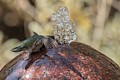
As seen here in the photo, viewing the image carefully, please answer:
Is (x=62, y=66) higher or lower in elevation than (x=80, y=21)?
higher

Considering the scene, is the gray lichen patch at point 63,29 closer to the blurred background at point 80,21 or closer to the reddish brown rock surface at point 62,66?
the reddish brown rock surface at point 62,66

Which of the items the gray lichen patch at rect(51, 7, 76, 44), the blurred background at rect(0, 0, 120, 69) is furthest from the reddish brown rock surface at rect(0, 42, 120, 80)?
the blurred background at rect(0, 0, 120, 69)

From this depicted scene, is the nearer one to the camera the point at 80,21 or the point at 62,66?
the point at 62,66

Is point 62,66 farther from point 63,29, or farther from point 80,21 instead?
point 80,21

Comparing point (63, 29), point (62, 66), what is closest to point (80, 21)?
point (63, 29)

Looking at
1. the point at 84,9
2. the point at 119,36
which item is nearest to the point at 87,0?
the point at 84,9

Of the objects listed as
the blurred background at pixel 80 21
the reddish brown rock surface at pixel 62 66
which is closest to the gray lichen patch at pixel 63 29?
the reddish brown rock surface at pixel 62 66

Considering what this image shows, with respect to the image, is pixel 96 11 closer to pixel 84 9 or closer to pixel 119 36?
pixel 84 9
